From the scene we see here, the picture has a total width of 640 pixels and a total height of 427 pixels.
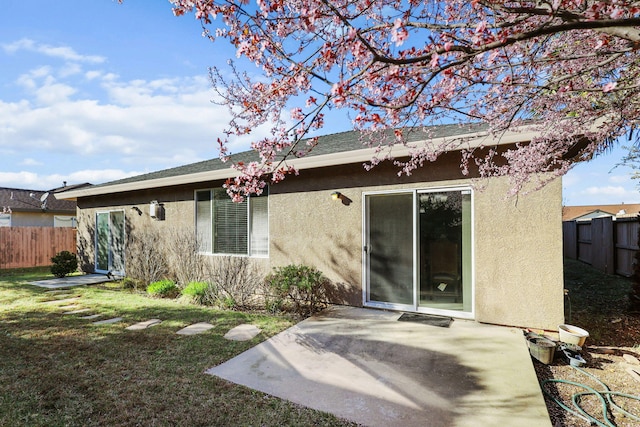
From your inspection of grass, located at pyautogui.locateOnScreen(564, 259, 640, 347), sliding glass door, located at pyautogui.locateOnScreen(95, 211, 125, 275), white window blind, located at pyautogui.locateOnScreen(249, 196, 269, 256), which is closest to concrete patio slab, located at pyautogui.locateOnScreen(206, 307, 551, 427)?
grass, located at pyautogui.locateOnScreen(564, 259, 640, 347)

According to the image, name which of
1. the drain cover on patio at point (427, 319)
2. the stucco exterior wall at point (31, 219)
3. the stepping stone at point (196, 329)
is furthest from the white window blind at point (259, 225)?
the stucco exterior wall at point (31, 219)

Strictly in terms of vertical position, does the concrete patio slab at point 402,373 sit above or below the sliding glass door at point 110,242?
below

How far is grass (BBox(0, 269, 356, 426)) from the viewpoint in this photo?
9.12 ft

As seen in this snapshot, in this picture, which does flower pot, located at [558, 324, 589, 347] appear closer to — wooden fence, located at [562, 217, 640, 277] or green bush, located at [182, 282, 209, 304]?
wooden fence, located at [562, 217, 640, 277]

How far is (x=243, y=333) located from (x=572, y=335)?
4.48 meters

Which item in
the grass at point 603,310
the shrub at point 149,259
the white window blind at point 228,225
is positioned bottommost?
the grass at point 603,310

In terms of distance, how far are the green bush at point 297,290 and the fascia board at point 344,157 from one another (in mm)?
2041

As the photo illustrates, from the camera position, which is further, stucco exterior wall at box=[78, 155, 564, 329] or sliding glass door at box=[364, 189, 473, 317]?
sliding glass door at box=[364, 189, 473, 317]

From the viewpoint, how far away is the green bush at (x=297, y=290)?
5.93 metres

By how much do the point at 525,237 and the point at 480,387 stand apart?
2.69m

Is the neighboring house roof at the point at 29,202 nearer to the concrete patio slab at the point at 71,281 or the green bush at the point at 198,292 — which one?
the concrete patio slab at the point at 71,281

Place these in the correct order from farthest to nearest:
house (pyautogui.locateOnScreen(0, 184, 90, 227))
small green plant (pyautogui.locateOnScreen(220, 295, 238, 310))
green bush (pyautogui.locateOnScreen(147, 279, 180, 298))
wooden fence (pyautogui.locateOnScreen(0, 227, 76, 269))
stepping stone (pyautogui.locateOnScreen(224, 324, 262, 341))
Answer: house (pyautogui.locateOnScreen(0, 184, 90, 227)) < wooden fence (pyautogui.locateOnScreen(0, 227, 76, 269)) < green bush (pyautogui.locateOnScreen(147, 279, 180, 298)) < small green plant (pyautogui.locateOnScreen(220, 295, 238, 310)) < stepping stone (pyautogui.locateOnScreen(224, 324, 262, 341))

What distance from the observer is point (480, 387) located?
3.21 metres

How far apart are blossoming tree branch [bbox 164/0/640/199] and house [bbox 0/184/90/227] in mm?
20897
